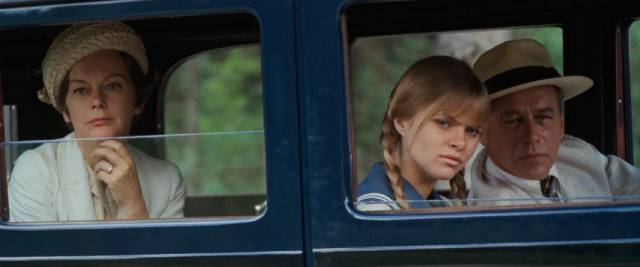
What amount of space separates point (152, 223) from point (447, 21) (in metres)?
1.52

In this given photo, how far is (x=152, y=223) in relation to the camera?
2.78 metres

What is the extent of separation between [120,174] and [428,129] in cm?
91

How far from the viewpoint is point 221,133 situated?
9.23ft

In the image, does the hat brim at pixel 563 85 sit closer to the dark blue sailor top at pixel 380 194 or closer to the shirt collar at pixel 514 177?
the shirt collar at pixel 514 177

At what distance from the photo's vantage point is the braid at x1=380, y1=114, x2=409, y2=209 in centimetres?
288

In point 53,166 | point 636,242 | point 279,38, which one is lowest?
point 636,242

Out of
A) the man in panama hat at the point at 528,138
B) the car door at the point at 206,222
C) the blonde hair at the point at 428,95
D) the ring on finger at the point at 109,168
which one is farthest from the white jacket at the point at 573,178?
the ring on finger at the point at 109,168

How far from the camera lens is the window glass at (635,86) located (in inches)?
148

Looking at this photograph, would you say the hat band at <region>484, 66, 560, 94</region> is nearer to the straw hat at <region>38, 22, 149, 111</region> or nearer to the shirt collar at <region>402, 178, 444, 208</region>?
the shirt collar at <region>402, 178, 444, 208</region>

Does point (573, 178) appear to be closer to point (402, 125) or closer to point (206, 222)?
point (402, 125)

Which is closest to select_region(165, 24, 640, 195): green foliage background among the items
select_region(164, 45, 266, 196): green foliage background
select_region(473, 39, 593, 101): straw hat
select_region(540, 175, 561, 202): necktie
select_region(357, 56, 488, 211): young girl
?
select_region(164, 45, 266, 196): green foliage background

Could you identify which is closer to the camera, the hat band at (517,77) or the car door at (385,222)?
the car door at (385,222)

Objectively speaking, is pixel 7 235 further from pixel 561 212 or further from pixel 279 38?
pixel 561 212

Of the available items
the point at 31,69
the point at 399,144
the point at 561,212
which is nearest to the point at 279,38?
the point at 399,144
